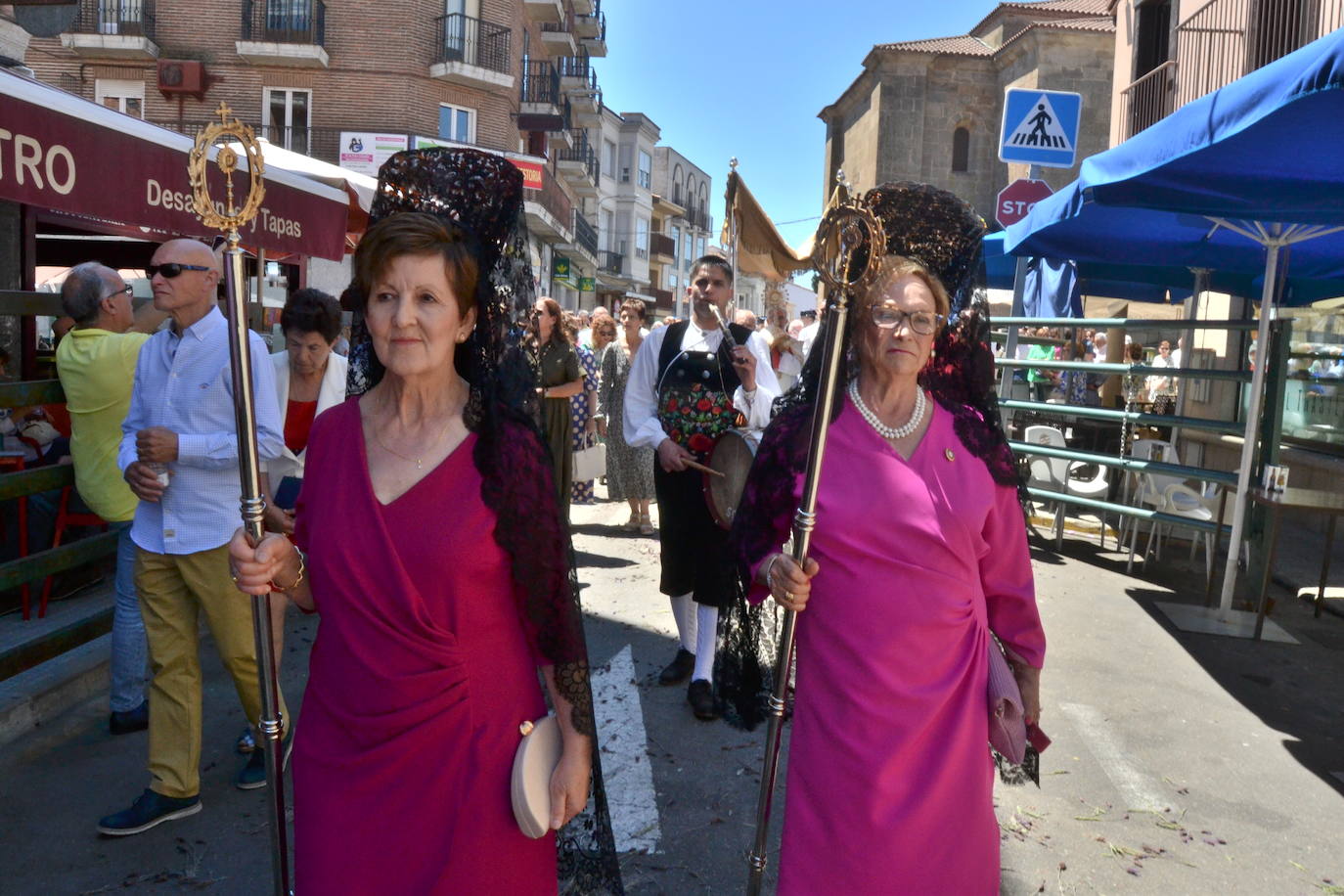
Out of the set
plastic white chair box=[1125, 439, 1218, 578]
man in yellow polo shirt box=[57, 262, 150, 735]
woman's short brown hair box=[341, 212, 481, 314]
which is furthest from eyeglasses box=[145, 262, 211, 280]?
plastic white chair box=[1125, 439, 1218, 578]

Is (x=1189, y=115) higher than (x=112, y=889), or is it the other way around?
(x=1189, y=115)

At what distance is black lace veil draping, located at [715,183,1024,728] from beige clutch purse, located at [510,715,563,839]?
834 mm

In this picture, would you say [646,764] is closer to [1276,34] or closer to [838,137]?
[1276,34]

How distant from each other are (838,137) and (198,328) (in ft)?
158

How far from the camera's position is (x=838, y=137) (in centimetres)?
4938

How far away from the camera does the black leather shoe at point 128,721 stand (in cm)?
481

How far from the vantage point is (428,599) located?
2.12m

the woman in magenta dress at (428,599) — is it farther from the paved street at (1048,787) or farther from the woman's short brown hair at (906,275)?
the woman's short brown hair at (906,275)

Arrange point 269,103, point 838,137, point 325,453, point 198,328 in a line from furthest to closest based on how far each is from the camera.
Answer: point 838,137
point 269,103
point 198,328
point 325,453

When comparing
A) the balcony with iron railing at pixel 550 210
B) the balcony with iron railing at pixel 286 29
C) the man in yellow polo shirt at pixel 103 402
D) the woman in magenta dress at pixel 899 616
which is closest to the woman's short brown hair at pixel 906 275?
the woman in magenta dress at pixel 899 616

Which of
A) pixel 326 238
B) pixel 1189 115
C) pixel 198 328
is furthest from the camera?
pixel 326 238

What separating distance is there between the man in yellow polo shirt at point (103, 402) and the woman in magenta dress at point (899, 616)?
3.27 metres

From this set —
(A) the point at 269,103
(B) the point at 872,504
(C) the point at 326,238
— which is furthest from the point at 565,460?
(A) the point at 269,103

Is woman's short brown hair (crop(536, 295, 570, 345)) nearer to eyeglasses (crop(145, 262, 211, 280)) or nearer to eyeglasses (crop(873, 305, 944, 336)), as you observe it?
eyeglasses (crop(145, 262, 211, 280))
